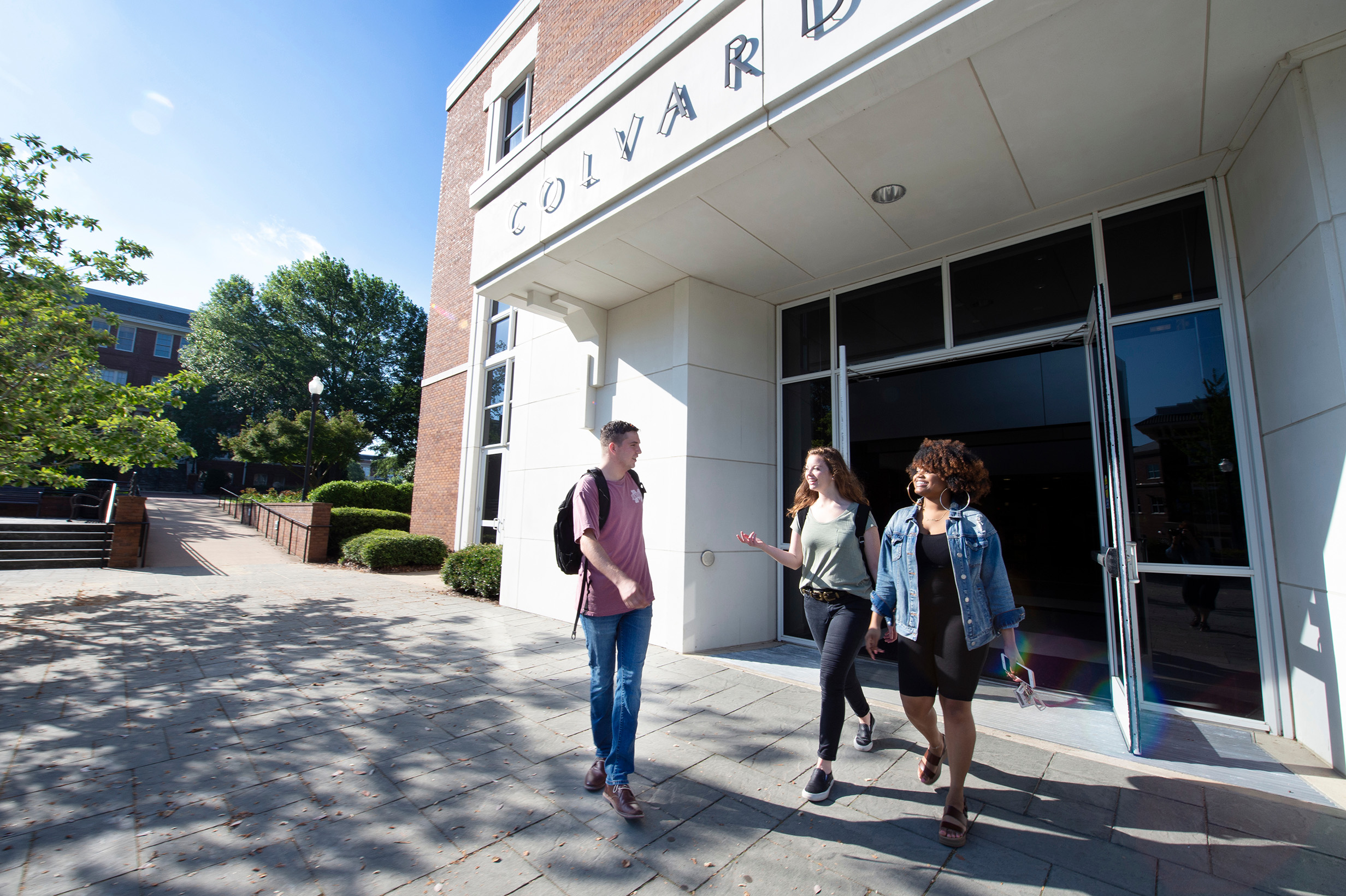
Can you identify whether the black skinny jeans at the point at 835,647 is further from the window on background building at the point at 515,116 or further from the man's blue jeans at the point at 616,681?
the window on background building at the point at 515,116

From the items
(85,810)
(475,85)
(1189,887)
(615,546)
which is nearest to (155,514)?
(475,85)

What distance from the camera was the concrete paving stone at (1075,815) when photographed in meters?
2.64

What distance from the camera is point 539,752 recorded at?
3.41 m

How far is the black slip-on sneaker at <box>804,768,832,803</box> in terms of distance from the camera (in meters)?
2.86

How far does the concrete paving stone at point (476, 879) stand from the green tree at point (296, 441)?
90.2 ft

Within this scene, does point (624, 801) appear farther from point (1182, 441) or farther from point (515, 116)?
point (515, 116)

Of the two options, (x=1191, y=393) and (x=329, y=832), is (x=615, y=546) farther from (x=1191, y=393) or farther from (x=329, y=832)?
(x=1191, y=393)

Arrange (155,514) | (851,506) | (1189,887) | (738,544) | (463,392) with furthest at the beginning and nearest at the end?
1. (155,514)
2. (463,392)
3. (738,544)
4. (851,506)
5. (1189,887)

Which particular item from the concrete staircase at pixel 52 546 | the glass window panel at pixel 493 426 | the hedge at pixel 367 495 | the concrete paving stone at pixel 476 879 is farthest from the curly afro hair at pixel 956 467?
the hedge at pixel 367 495

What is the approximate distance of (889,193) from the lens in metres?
4.68

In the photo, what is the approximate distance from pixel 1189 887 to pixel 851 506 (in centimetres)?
199

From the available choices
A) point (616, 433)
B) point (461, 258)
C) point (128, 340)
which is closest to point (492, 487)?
point (461, 258)

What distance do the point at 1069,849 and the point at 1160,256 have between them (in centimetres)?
443

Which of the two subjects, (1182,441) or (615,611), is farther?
(1182,441)
